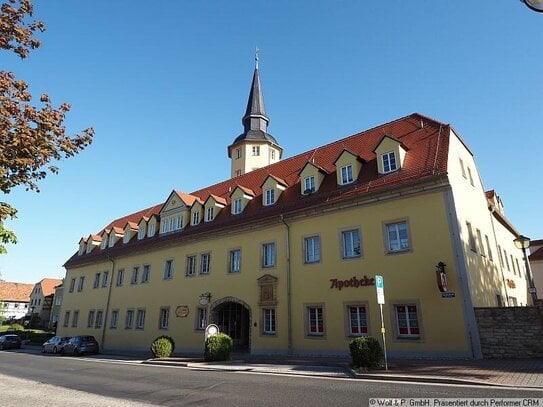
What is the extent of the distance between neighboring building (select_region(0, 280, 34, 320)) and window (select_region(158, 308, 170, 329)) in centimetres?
6852

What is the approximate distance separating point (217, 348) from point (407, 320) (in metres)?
8.74

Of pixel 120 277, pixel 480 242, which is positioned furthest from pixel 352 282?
pixel 120 277

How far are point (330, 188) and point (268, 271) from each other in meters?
5.94

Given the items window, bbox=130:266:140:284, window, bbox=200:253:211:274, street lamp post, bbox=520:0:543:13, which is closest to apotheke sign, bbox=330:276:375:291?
window, bbox=200:253:211:274

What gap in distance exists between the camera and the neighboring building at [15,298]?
78438 millimetres

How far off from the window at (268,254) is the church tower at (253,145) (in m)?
19.2

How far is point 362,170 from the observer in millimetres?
20109

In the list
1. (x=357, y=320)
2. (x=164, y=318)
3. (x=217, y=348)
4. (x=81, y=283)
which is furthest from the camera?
(x=81, y=283)

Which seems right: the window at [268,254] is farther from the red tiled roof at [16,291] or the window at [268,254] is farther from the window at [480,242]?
the red tiled roof at [16,291]

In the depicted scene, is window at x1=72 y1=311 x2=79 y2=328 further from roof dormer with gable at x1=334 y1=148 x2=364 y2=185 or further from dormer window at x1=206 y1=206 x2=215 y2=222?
roof dormer with gable at x1=334 y1=148 x2=364 y2=185

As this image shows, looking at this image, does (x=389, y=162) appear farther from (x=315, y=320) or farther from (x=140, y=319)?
(x=140, y=319)

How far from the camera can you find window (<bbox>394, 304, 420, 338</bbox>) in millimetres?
15836

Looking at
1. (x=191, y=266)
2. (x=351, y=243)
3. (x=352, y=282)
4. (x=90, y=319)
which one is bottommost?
(x=90, y=319)

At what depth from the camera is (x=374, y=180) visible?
1880 centimetres
